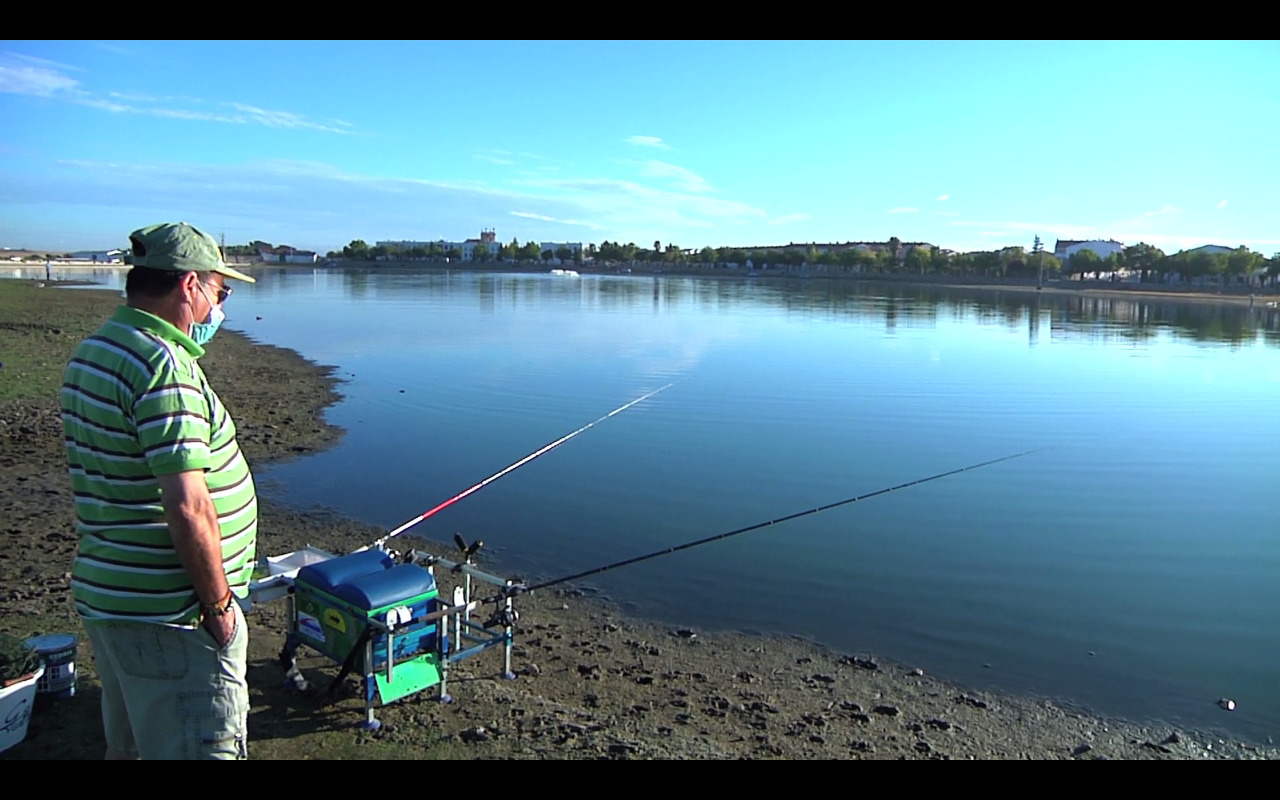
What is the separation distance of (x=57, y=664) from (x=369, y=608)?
1.46 m

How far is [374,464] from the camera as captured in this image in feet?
37.1

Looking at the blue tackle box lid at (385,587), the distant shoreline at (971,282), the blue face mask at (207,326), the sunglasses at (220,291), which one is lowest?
the blue tackle box lid at (385,587)

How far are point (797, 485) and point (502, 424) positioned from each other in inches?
204

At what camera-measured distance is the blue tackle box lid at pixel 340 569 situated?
14.9ft

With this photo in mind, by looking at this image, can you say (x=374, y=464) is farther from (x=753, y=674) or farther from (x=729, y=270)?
(x=729, y=270)

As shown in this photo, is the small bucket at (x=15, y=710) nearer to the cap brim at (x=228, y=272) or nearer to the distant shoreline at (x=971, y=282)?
the cap brim at (x=228, y=272)

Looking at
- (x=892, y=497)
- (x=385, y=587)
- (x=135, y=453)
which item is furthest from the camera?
(x=892, y=497)

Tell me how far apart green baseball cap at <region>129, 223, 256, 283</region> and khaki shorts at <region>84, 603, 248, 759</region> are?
1.06m

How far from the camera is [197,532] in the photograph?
2676 mm

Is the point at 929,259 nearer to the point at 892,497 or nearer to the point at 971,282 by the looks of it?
the point at 971,282

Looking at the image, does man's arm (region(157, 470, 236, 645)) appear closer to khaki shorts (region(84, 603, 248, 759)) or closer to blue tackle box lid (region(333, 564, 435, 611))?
khaki shorts (region(84, 603, 248, 759))

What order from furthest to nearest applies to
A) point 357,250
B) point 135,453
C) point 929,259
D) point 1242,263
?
point 357,250 → point 929,259 → point 1242,263 → point 135,453

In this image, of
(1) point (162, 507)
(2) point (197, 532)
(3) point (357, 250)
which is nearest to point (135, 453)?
(1) point (162, 507)

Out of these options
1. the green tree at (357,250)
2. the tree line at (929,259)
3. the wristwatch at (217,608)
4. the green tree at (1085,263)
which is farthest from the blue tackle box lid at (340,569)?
the green tree at (357,250)
